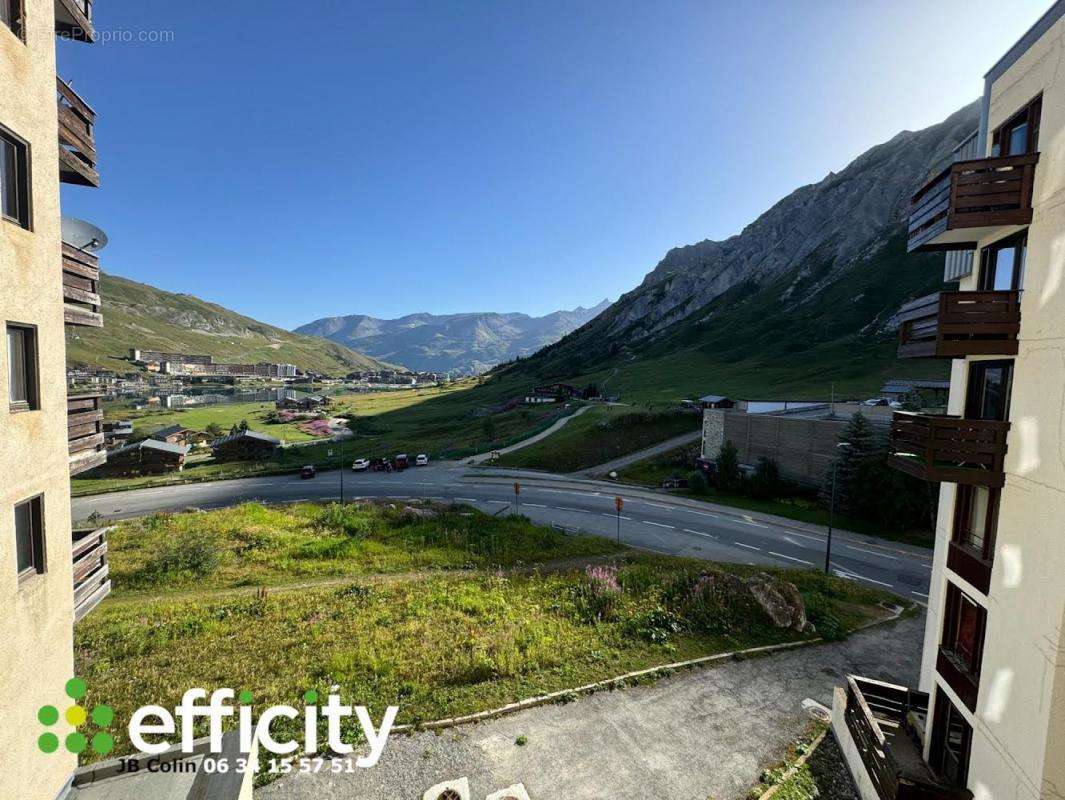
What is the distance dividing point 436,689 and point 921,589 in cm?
2849

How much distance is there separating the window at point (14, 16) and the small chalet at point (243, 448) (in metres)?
74.4

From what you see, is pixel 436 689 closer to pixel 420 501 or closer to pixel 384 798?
pixel 384 798

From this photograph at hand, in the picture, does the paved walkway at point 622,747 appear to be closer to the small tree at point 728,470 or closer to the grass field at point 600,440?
the small tree at point 728,470

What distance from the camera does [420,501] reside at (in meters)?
41.9

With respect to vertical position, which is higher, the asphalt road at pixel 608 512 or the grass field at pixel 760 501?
the grass field at pixel 760 501

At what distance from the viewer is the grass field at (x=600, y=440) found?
59250 mm

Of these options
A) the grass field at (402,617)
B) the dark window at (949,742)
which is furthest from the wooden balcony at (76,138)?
the dark window at (949,742)

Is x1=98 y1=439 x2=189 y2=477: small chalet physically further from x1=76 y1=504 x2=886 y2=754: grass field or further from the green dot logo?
the green dot logo

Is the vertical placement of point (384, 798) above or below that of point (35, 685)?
below

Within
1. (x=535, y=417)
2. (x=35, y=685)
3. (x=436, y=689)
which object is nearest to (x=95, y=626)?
(x=35, y=685)

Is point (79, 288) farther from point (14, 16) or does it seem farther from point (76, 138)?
point (14, 16)

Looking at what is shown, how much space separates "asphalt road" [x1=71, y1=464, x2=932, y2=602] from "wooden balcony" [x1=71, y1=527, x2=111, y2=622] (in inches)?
1131

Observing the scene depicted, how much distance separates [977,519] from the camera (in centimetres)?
988

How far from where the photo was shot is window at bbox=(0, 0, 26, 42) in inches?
284
